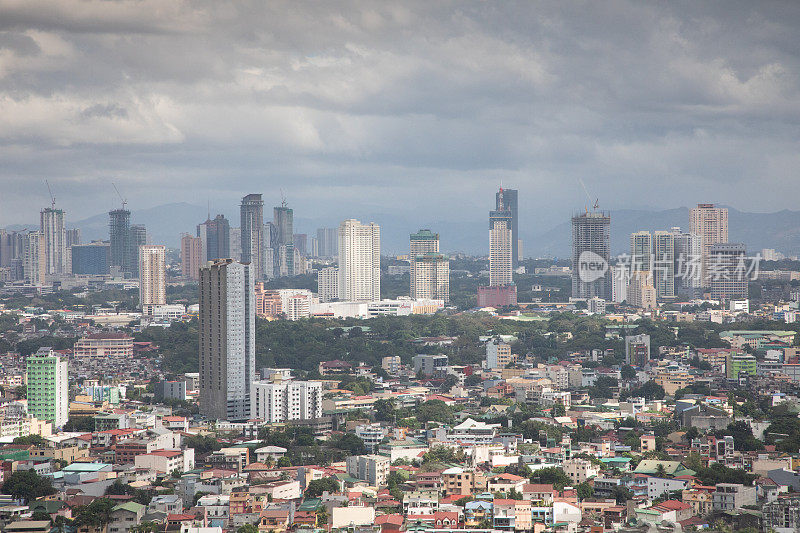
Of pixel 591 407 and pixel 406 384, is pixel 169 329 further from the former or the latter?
pixel 591 407

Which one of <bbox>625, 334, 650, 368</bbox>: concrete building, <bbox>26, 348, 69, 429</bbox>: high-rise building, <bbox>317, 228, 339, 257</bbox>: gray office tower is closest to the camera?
<bbox>26, 348, 69, 429</bbox>: high-rise building

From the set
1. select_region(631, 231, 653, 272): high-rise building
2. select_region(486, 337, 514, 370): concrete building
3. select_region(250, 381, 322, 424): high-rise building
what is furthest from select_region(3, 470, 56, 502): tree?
select_region(631, 231, 653, 272): high-rise building

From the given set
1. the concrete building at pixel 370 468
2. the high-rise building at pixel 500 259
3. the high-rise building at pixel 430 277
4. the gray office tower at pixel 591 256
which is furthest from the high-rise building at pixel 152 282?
the concrete building at pixel 370 468

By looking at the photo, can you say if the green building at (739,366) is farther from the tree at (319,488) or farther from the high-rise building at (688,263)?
the high-rise building at (688,263)

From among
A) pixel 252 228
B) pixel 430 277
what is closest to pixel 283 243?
pixel 252 228

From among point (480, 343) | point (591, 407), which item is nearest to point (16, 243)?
point (480, 343)

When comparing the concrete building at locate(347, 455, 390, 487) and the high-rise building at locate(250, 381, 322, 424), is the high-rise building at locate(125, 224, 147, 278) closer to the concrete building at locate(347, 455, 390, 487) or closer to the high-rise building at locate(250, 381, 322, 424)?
the high-rise building at locate(250, 381, 322, 424)

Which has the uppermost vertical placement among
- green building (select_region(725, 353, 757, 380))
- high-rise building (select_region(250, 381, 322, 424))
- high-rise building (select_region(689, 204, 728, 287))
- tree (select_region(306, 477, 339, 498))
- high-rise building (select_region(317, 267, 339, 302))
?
high-rise building (select_region(689, 204, 728, 287))

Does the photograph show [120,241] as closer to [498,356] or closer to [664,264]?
[664,264]
